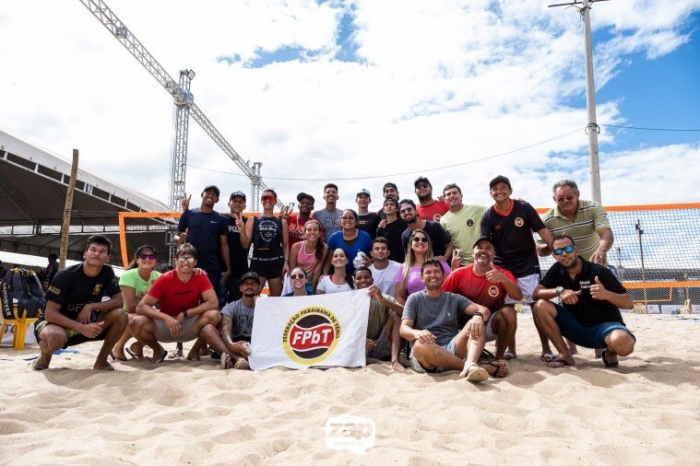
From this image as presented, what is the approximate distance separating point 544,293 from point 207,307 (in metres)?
3.09

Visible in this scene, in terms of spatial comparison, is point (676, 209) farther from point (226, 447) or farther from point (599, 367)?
point (226, 447)

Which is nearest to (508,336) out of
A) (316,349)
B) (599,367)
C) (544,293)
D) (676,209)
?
(544,293)

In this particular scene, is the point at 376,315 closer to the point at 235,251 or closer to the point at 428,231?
the point at 428,231

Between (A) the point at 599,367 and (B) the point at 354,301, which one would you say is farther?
(B) the point at 354,301

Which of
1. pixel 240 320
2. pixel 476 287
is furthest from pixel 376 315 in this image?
pixel 240 320

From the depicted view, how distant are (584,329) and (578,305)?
21cm

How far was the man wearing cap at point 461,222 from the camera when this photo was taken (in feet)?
15.5

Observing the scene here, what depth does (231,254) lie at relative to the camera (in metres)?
5.40

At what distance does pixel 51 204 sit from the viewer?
16.3 m

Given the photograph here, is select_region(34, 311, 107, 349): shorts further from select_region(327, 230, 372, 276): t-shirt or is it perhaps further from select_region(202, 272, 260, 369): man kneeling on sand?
select_region(327, 230, 372, 276): t-shirt

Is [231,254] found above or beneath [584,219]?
beneath

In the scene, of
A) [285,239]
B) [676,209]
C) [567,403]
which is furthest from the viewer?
[676,209]

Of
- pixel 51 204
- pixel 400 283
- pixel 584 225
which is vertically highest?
pixel 51 204

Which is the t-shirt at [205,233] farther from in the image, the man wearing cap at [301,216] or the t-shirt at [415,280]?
the t-shirt at [415,280]
